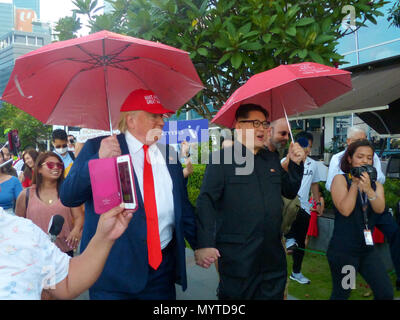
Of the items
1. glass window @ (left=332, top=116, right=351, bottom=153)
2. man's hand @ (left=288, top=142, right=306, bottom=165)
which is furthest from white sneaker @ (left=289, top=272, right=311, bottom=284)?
glass window @ (left=332, top=116, right=351, bottom=153)

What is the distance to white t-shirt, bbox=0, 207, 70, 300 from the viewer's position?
1422 millimetres

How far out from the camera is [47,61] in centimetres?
238

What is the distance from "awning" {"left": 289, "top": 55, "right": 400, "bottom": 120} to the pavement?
3177mm

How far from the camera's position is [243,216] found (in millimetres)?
2559

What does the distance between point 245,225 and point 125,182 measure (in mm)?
1166

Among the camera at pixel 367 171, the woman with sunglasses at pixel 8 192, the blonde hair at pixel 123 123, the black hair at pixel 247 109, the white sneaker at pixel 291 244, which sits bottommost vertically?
the white sneaker at pixel 291 244

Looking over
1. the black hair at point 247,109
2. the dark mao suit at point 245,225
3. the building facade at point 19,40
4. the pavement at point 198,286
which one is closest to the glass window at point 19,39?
the building facade at point 19,40

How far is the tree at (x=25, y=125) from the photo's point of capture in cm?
3503

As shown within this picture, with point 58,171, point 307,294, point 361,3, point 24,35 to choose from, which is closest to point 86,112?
point 58,171

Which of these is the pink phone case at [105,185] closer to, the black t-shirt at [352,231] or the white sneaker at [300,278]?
the black t-shirt at [352,231]

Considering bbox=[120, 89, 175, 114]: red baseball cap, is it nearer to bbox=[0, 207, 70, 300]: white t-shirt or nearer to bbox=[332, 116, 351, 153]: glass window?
bbox=[0, 207, 70, 300]: white t-shirt

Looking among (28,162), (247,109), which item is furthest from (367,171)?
(28,162)

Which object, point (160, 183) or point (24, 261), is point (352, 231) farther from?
point (24, 261)

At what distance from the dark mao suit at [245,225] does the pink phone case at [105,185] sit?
0.99 m
